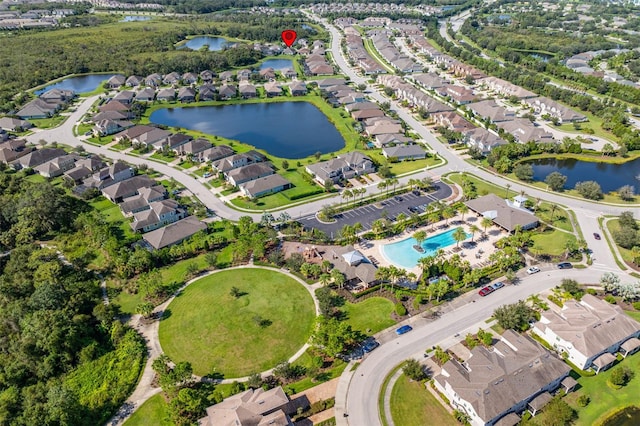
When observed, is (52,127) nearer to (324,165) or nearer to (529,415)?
(324,165)

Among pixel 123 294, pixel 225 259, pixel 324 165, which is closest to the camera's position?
pixel 123 294

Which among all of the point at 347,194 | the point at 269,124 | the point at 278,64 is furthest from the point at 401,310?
the point at 278,64

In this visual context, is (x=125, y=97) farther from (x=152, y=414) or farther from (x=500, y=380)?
(x=500, y=380)

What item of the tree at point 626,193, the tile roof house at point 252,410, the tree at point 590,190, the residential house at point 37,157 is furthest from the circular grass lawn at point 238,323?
the tree at point 626,193

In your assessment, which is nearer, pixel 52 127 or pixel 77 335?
pixel 77 335

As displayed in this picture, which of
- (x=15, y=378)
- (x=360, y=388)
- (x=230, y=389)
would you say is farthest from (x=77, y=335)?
(x=360, y=388)

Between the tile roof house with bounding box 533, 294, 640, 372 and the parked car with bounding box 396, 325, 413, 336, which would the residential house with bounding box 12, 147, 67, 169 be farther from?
the tile roof house with bounding box 533, 294, 640, 372
